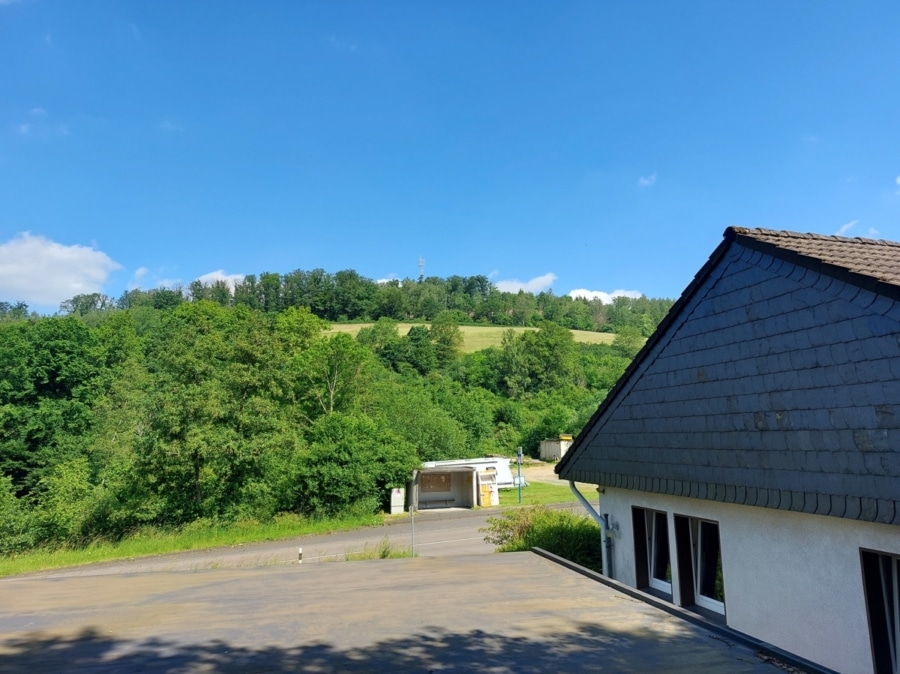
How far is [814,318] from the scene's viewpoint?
19.0 feet

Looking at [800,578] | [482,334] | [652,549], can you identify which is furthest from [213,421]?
[482,334]

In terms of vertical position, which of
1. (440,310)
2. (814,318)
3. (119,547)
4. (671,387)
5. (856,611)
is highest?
(440,310)

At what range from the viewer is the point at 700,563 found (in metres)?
7.58

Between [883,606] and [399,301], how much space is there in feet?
318

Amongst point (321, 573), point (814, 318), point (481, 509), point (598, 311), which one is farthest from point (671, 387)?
point (598, 311)

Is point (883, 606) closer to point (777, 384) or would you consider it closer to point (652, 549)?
point (777, 384)

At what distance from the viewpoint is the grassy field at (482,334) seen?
88.2 m

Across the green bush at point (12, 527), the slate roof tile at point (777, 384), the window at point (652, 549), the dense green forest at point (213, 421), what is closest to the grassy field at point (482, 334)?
the dense green forest at point (213, 421)

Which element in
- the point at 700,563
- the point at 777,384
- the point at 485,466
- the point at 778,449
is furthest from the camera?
the point at 485,466

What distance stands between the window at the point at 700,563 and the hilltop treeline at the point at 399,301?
72.6 meters

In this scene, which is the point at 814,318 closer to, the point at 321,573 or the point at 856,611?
the point at 856,611

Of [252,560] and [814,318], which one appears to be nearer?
[814,318]

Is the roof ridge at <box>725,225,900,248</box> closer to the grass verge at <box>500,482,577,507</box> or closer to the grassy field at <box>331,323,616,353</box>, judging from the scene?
the grass verge at <box>500,482,577,507</box>

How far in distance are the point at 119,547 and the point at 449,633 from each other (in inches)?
947
